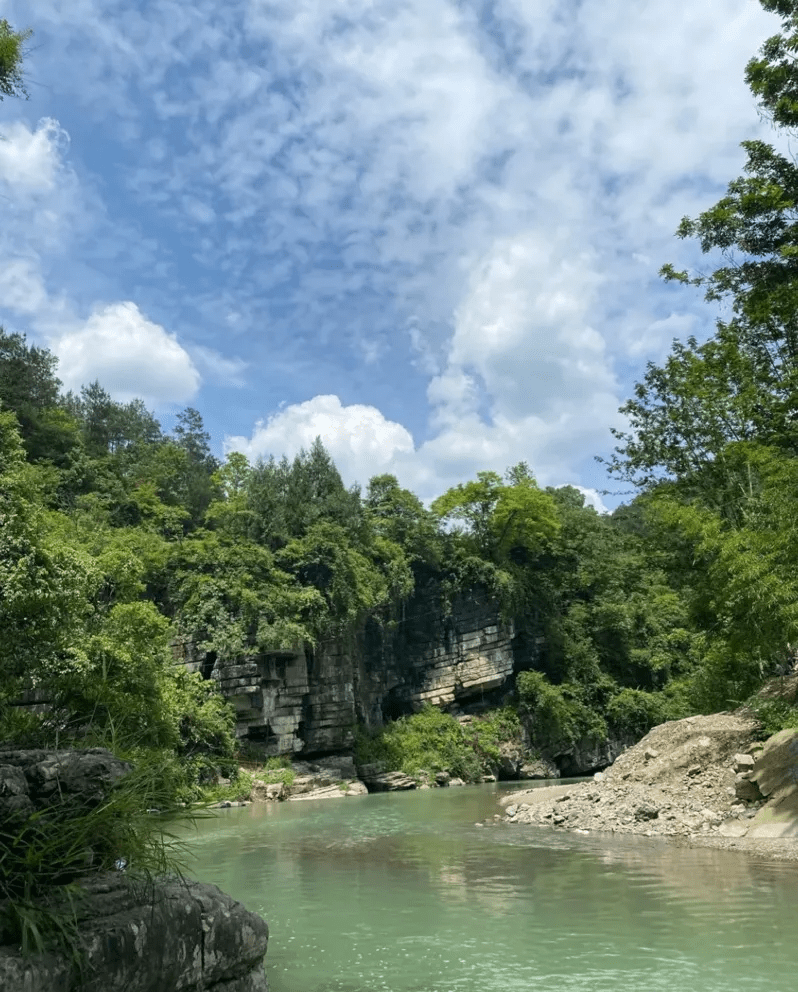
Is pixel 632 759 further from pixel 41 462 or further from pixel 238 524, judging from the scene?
pixel 41 462

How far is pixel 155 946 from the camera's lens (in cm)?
388

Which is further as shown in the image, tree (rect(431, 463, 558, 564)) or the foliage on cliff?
tree (rect(431, 463, 558, 564))

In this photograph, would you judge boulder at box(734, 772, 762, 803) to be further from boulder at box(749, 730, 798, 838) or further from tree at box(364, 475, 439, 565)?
tree at box(364, 475, 439, 565)

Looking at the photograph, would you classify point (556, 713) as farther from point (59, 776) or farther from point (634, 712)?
point (59, 776)

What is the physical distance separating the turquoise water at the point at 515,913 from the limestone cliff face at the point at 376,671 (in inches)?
708

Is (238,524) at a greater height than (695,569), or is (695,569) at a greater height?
(238,524)

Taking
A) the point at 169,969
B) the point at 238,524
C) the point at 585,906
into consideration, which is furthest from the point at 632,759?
the point at 238,524

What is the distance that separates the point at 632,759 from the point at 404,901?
1114 cm

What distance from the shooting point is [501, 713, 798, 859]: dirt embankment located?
1368 centimetres

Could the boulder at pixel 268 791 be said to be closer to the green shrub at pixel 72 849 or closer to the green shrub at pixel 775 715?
the green shrub at pixel 775 715

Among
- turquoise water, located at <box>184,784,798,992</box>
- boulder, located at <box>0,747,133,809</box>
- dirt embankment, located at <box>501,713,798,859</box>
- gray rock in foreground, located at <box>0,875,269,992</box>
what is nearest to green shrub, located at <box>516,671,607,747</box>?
dirt embankment, located at <box>501,713,798,859</box>

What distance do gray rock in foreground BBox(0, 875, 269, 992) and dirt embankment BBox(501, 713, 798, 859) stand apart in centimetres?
1012

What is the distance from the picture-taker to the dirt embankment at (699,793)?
539 inches

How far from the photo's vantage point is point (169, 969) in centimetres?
393
